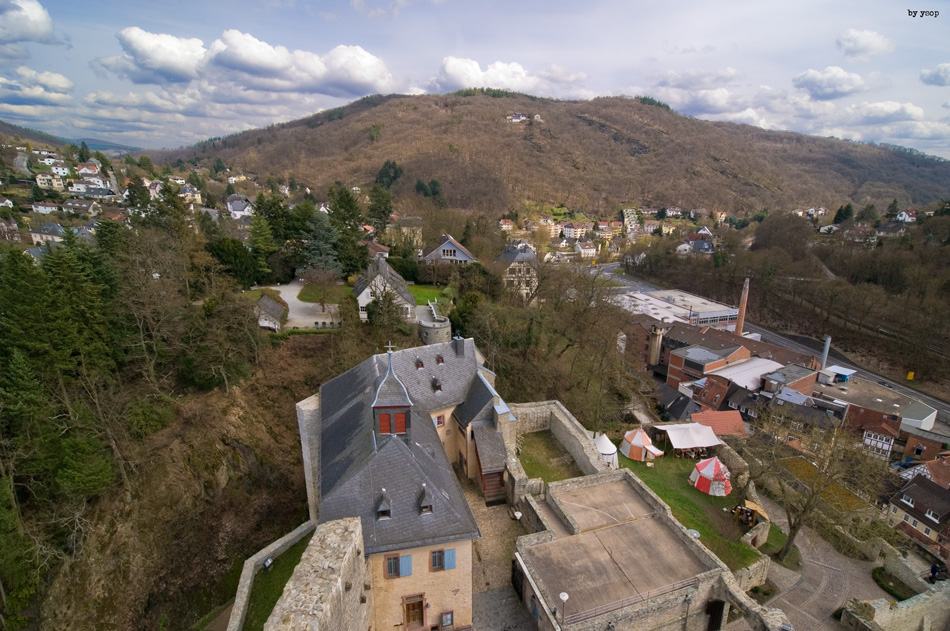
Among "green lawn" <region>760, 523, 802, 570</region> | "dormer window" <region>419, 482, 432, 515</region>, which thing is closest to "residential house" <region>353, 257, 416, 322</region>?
"dormer window" <region>419, 482, 432, 515</region>

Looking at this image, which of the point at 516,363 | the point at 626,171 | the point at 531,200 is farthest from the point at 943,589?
the point at 626,171

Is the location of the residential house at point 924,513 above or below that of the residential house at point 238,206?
below

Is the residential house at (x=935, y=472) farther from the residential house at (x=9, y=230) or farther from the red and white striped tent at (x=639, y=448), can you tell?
the residential house at (x=9, y=230)

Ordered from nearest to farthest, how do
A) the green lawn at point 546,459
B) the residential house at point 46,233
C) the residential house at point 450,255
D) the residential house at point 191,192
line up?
the green lawn at point 546,459, the residential house at point 450,255, the residential house at point 46,233, the residential house at point 191,192

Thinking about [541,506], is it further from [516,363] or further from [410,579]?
[516,363]

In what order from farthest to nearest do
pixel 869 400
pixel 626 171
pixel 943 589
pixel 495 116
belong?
pixel 495 116 → pixel 626 171 → pixel 869 400 → pixel 943 589

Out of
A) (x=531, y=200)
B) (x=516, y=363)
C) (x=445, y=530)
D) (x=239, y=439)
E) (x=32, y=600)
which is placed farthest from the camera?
(x=531, y=200)

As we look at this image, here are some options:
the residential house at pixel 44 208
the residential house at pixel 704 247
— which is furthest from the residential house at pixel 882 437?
the residential house at pixel 44 208

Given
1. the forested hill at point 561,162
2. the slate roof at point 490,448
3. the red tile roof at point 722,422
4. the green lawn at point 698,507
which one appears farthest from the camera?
the forested hill at point 561,162
